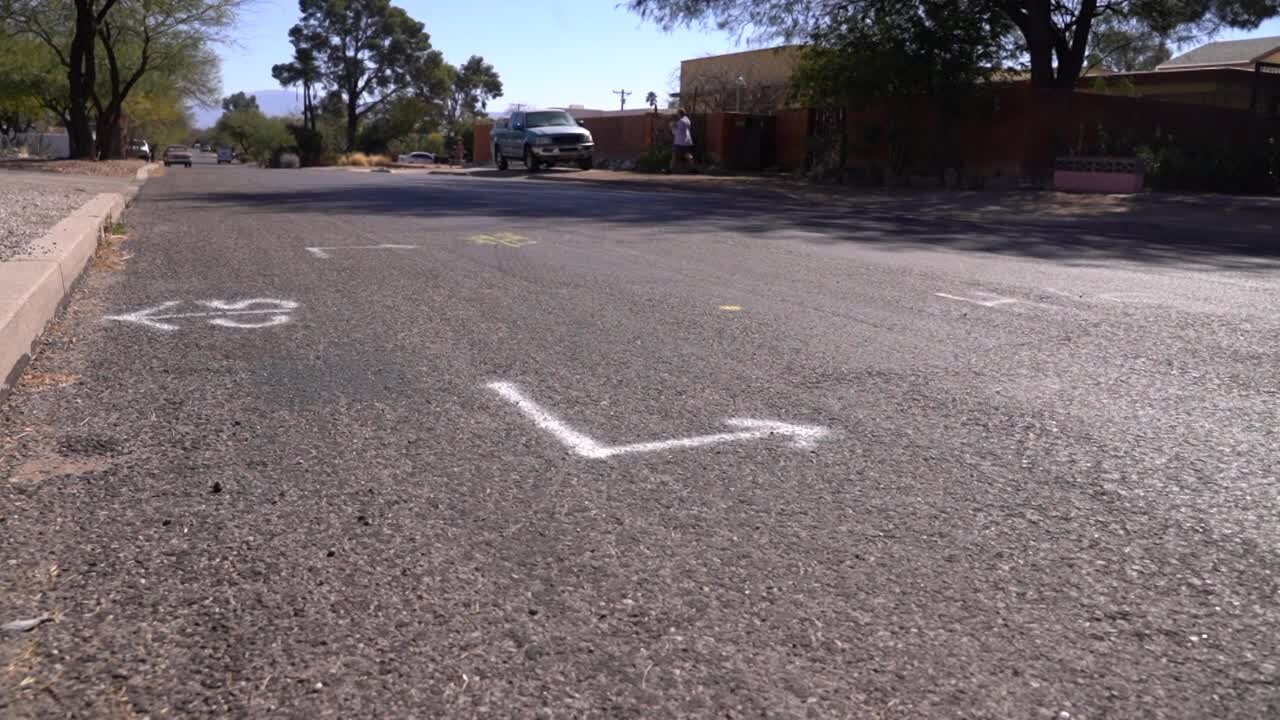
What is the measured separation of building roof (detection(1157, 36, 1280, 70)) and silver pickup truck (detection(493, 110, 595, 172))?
2579cm

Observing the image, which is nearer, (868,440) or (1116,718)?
(1116,718)

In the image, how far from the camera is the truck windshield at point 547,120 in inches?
1421

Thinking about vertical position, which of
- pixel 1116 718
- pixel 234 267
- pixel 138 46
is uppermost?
pixel 138 46

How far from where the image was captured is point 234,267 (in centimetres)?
958

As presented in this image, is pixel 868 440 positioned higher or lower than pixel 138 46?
lower

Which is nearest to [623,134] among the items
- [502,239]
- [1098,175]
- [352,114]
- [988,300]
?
[1098,175]

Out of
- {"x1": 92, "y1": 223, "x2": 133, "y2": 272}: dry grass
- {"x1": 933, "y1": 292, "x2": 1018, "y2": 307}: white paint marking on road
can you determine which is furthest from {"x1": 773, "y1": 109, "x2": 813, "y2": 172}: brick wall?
{"x1": 933, "y1": 292, "x2": 1018, "y2": 307}: white paint marking on road

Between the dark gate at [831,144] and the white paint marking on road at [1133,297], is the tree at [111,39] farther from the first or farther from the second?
the white paint marking on road at [1133,297]

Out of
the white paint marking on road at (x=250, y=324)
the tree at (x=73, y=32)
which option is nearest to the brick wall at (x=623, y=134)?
the tree at (x=73, y=32)

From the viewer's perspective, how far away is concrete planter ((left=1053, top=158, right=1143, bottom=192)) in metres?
22.2

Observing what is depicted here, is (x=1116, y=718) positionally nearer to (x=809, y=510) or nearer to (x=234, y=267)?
(x=809, y=510)

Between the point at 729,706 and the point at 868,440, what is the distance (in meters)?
2.20

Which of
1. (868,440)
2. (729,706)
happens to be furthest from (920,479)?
(729,706)

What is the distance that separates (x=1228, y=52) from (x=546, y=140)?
3152cm
